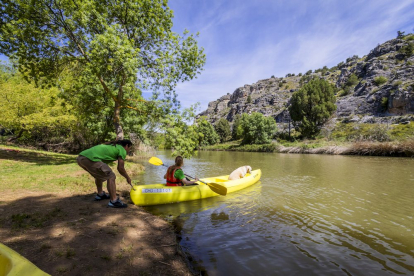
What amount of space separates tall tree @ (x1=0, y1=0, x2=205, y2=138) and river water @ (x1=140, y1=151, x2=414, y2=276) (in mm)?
6925

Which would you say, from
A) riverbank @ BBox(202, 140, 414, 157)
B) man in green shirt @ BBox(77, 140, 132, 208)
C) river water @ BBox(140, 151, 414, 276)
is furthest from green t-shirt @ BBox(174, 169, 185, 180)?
riverbank @ BBox(202, 140, 414, 157)

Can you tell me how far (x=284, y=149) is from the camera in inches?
1469

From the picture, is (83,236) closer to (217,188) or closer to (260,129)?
(217,188)

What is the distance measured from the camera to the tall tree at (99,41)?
9.24m

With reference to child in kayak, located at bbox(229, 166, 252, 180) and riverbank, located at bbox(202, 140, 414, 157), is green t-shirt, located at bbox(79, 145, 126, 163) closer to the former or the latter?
child in kayak, located at bbox(229, 166, 252, 180)

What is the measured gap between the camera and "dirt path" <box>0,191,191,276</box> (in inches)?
108

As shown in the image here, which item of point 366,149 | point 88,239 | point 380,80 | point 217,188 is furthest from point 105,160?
point 380,80

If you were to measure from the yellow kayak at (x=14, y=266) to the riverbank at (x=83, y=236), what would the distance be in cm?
141

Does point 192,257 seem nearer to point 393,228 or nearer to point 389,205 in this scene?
point 393,228

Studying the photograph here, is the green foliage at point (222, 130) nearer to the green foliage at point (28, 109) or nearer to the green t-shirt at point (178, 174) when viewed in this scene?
the green foliage at point (28, 109)

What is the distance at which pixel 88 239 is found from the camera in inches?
134

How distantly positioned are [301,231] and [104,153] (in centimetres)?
503

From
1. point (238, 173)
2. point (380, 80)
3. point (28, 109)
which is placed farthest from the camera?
point (380, 80)

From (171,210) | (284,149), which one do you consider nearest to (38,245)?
(171,210)
